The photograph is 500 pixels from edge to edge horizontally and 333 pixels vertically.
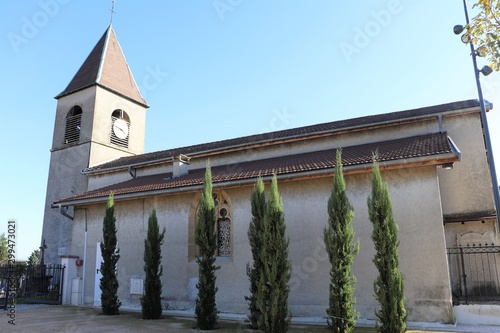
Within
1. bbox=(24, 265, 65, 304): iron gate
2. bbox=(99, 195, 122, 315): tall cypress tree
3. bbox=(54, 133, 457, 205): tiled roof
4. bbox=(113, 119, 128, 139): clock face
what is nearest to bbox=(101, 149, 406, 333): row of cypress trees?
bbox=(54, 133, 457, 205): tiled roof

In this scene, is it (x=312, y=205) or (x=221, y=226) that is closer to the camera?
(x=312, y=205)

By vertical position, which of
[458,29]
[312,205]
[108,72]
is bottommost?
[312,205]

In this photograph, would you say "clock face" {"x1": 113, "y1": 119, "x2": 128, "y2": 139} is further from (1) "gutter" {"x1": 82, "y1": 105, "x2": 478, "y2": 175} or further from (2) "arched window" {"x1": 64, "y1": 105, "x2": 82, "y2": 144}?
(1) "gutter" {"x1": 82, "y1": 105, "x2": 478, "y2": 175}

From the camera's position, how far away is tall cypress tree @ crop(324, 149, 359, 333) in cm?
817

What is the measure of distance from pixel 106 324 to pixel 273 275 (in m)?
5.15

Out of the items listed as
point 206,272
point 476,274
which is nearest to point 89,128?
point 206,272

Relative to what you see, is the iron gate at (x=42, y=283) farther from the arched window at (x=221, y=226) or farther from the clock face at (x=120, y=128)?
the clock face at (x=120, y=128)

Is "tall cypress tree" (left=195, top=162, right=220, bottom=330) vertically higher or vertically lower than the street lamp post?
lower

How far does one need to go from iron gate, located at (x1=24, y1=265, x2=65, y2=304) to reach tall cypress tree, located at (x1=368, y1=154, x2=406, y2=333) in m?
13.5

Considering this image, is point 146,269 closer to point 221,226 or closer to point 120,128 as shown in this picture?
point 221,226

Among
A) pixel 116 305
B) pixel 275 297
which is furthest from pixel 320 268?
pixel 116 305

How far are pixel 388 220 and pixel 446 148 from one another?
10.4ft

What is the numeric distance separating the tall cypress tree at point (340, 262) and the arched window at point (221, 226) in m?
4.66

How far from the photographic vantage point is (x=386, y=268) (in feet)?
26.2
